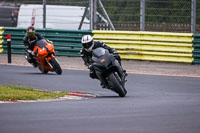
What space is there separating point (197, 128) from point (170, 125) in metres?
0.36

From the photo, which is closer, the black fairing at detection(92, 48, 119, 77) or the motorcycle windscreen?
the black fairing at detection(92, 48, 119, 77)

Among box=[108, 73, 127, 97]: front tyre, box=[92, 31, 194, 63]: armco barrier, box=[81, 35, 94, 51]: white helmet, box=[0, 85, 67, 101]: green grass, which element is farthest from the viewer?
box=[92, 31, 194, 63]: armco barrier

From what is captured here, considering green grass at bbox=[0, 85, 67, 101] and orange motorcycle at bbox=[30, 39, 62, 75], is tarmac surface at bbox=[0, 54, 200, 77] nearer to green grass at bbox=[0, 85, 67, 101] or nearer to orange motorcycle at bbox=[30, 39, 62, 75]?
orange motorcycle at bbox=[30, 39, 62, 75]

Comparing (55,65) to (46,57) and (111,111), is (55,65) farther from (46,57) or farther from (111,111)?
(111,111)

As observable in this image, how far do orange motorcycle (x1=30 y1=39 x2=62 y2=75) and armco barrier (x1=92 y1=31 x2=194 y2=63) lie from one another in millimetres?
3903

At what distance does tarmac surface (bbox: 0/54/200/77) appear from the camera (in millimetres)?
17312

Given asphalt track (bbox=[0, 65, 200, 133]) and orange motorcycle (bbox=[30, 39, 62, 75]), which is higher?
orange motorcycle (bbox=[30, 39, 62, 75])

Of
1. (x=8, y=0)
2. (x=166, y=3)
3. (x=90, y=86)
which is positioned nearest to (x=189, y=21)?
(x=166, y=3)

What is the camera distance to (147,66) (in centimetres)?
1884

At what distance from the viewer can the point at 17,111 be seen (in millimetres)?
9211

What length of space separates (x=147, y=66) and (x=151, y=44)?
109 cm

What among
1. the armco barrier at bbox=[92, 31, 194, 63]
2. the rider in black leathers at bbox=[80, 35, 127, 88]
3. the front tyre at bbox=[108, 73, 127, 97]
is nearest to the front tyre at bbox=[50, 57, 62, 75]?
the rider in black leathers at bbox=[80, 35, 127, 88]

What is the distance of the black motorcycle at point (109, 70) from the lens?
1175 cm

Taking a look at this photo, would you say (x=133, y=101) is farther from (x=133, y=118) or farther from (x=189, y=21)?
(x=189, y=21)
